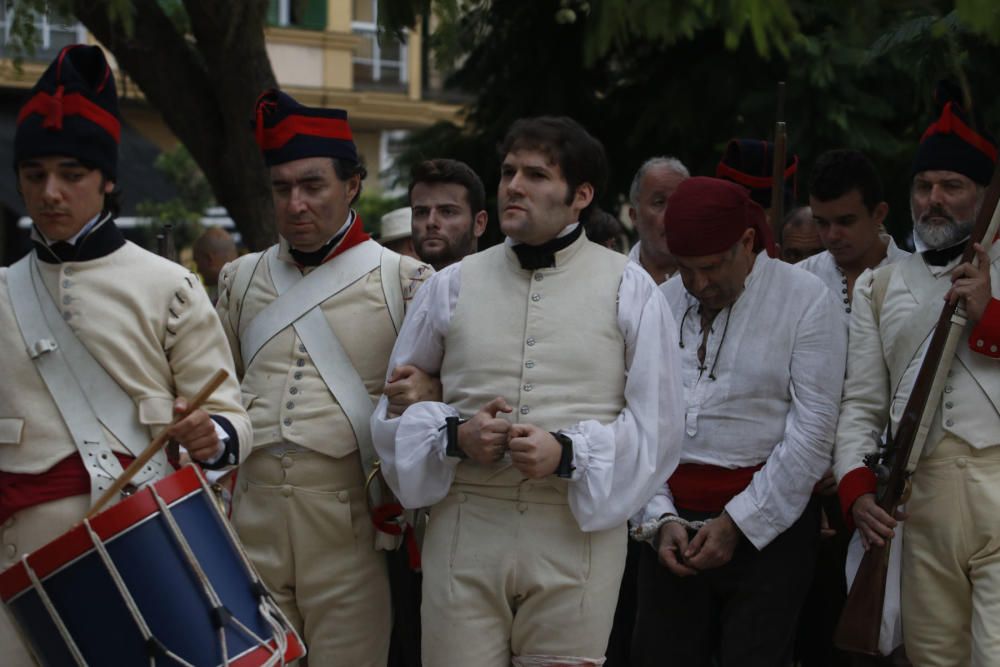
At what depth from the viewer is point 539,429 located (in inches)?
170

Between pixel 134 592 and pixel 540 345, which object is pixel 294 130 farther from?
pixel 134 592

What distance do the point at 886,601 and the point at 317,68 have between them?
23.6 metres

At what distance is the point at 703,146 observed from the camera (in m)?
10.8

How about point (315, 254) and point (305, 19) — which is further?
point (305, 19)

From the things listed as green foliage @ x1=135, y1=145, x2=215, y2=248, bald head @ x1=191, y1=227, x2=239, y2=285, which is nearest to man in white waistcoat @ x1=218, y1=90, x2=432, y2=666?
bald head @ x1=191, y1=227, x2=239, y2=285

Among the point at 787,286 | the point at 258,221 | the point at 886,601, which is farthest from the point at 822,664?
the point at 258,221

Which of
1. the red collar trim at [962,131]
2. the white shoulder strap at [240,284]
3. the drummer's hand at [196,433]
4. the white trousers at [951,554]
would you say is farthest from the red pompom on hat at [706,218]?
the drummer's hand at [196,433]

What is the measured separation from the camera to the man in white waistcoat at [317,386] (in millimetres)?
4980

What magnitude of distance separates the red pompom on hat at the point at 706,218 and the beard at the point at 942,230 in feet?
1.92

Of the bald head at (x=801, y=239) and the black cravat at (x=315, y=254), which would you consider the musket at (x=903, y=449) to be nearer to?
the black cravat at (x=315, y=254)

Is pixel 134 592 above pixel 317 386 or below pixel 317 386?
below

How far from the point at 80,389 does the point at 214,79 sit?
17.9ft

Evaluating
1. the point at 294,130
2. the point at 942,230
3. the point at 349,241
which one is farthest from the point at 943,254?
the point at 294,130

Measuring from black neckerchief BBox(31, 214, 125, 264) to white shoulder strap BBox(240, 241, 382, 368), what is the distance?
29.7 inches
